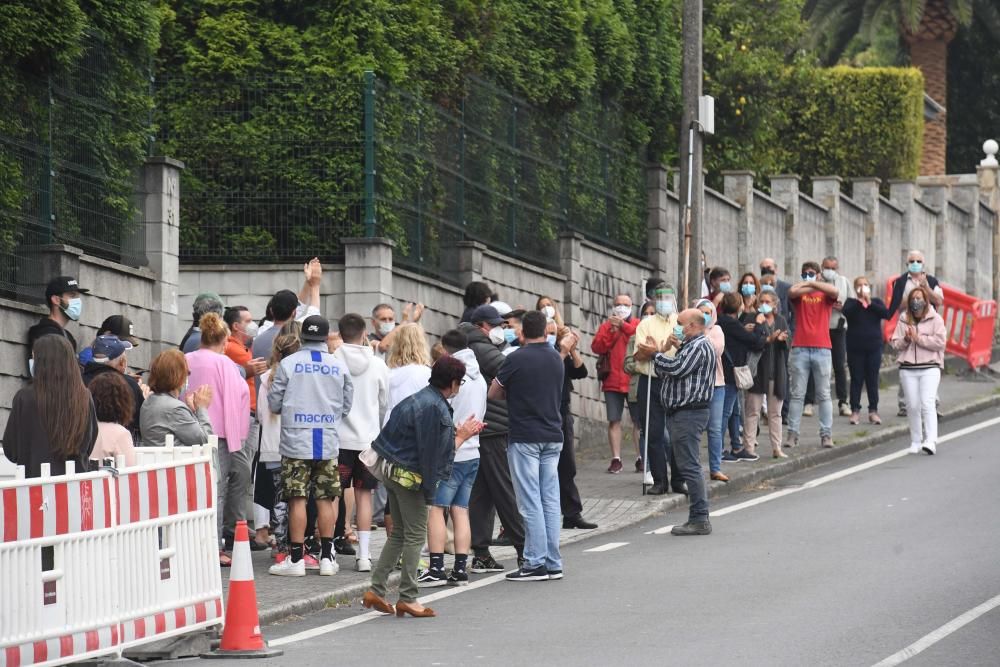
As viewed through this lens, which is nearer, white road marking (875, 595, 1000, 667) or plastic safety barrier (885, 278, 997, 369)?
white road marking (875, 595, 1000, 667)

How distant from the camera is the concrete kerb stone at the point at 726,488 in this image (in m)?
12.3

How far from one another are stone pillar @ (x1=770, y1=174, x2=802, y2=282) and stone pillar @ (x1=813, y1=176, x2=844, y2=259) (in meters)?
1.83

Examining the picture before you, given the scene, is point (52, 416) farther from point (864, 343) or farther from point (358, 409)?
point (864, 343)

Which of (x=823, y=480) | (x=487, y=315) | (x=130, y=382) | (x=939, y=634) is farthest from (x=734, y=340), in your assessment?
(x=939, y=634)

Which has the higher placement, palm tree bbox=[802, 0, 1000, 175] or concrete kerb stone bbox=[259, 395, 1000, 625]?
palm tree bbox=[802, 0, 1000, 175]

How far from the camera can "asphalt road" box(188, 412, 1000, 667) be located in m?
10.5

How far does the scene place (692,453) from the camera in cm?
1583

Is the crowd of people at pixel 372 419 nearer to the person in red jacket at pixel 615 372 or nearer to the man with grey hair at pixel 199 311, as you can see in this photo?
the man with grey hair at pixel 199 311

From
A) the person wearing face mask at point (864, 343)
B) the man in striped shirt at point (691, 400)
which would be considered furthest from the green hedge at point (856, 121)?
the man in striped shirt at point (691, 400)

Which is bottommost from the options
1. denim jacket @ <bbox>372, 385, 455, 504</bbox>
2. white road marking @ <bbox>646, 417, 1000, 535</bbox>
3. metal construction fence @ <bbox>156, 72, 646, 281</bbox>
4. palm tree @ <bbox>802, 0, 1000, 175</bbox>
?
white road marking @ <bbox>646, 417, 1000, 535</bbox>

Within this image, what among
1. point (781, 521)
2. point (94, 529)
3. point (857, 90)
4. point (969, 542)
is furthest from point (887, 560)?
point (857, 90)

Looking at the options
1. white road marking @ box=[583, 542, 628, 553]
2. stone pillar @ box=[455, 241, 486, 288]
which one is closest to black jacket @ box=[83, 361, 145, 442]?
white road marking @ box=[583, 542, 628, 553]

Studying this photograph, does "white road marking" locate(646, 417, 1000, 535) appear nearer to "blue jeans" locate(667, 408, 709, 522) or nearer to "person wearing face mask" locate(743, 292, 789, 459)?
"blue jeans" locate(667, 408, 709, 522)

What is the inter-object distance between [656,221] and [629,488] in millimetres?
8551
